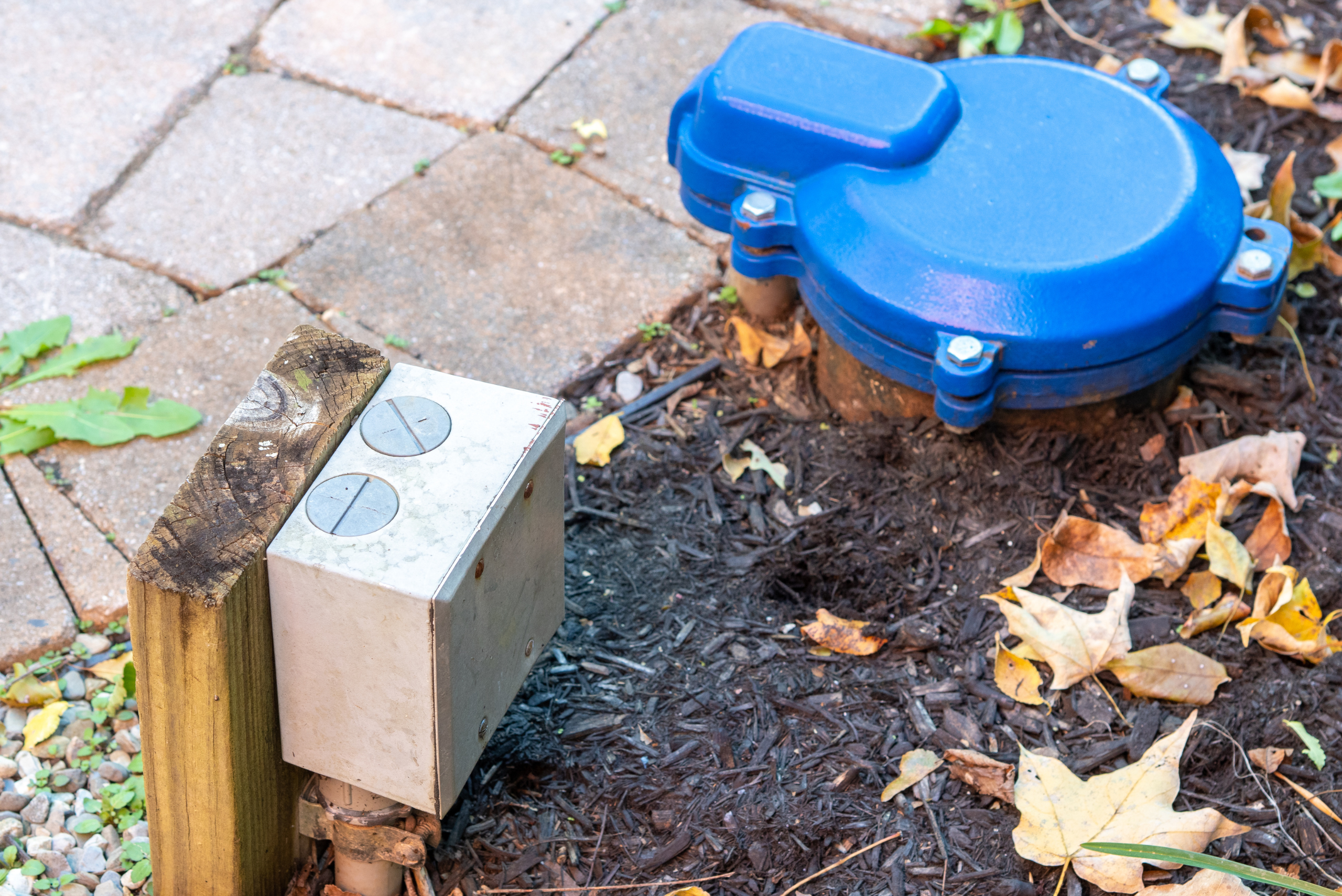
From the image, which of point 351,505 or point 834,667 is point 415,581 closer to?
point 351,505

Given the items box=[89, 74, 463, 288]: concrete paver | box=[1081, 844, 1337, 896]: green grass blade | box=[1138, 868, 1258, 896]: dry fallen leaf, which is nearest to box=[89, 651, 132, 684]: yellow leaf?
box=[89, 74, 463, 288]: concrete paver

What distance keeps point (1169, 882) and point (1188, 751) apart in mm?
251

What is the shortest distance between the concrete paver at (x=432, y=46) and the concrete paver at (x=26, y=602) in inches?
55.8

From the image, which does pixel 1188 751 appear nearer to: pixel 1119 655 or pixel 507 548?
pixel 1119 655

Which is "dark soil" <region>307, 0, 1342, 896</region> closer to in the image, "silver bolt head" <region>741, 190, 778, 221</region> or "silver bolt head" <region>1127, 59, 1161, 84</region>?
"silver bolt head" <region>741, 190, 778, 221</region>

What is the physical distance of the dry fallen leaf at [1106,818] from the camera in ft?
5.54

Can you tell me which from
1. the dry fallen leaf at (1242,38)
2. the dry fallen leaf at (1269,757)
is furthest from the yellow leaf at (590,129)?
the dry fallen leaf at (1269,757)

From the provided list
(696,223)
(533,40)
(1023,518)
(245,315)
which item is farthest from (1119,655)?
(533,40)

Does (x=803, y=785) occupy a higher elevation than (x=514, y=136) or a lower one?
lower

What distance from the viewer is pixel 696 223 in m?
2.86

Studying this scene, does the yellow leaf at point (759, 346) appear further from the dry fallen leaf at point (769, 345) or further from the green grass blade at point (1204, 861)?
the green grass blade at point (1204, 861)

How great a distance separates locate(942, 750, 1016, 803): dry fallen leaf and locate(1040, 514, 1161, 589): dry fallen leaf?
0.41m

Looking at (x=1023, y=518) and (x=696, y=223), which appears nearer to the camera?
(x=1023, y=518)

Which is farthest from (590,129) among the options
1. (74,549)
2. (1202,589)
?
(1202,589)
